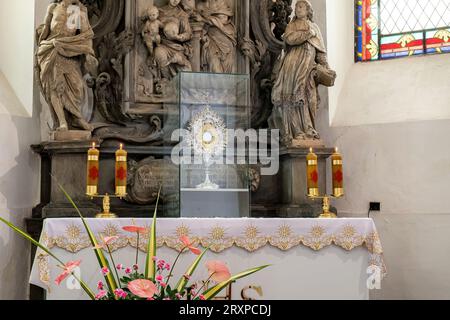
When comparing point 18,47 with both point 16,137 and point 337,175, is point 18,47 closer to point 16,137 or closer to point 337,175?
point 16,137

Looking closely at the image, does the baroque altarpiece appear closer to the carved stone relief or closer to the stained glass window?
the carved stone relief

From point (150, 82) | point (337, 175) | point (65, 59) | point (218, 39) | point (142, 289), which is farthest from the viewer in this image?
point (218, 39)

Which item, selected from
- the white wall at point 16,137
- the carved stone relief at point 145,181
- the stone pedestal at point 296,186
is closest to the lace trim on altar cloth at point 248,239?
the stone pedestal at point 296,186

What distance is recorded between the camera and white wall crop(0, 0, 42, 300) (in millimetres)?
6871

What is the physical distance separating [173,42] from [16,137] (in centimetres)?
207

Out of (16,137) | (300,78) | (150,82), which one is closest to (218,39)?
(150,82)

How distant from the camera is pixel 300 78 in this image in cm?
714

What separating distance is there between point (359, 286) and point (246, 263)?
0.98 m

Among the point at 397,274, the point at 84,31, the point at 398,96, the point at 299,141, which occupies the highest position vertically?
the point at 84,31

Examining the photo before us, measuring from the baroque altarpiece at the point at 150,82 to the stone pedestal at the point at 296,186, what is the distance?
0.01 m
